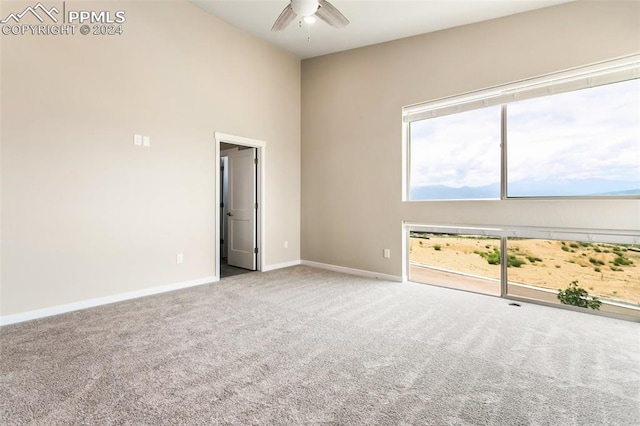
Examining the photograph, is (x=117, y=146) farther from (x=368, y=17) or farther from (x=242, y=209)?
(x=368, y=17)

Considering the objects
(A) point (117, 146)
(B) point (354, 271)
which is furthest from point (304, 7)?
(B) point (354, 271)

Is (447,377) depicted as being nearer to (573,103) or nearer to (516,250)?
(516,250)

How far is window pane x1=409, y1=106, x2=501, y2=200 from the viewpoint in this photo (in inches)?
161

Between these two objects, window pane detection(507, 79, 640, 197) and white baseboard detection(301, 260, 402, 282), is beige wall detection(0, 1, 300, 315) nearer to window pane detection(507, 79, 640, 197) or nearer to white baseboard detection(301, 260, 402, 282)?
white baseboard detection(301, 260, 402, 282)

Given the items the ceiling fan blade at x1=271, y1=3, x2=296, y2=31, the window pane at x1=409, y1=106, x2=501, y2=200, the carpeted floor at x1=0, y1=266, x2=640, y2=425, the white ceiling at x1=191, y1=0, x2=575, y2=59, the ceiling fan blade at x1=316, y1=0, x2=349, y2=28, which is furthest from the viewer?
the window pane at x1=409, y1=106, x2=501, y2=200

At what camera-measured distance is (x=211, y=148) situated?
4602 millimetres

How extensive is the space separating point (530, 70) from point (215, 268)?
198 inches

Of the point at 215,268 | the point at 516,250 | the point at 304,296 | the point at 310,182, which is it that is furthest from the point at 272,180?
the point at 516,250

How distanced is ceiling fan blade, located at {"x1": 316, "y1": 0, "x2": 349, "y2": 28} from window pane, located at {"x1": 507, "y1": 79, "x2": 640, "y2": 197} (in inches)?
100

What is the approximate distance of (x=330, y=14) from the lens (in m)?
2.79

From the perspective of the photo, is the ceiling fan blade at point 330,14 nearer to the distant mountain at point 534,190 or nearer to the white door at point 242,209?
the distant mountain at point 534,190

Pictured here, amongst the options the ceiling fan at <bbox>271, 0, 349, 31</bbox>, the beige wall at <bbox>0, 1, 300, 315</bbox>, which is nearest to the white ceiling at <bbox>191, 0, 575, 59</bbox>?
the beige wall at <bbox>0, 1, 300, 315</bbox>

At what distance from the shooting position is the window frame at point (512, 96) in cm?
326

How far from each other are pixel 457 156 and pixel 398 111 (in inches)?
45.2
